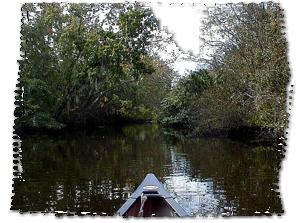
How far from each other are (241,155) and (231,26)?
2.81 meters

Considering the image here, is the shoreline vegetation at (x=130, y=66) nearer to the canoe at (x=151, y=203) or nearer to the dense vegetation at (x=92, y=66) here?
the dense vegetation at (x=92, y=66)

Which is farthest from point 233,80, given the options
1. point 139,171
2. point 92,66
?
point 92,66

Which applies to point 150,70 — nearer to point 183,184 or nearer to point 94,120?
point 94,120

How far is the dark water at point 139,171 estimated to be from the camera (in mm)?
3961

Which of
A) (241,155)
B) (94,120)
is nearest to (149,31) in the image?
(94,120)

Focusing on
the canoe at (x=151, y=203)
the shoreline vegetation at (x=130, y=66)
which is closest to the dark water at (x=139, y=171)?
the shoreline vegetation at (x=130, y=66)

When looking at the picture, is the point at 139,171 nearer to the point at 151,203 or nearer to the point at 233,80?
the point at 151,203

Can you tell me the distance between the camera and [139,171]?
4.28 m

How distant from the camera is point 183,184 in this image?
15.1 ft

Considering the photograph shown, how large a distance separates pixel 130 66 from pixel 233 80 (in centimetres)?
243

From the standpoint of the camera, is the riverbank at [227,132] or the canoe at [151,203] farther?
the riverbank at [227,132]

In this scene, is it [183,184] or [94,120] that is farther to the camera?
[183,184]

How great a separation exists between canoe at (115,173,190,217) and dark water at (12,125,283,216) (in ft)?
1.67

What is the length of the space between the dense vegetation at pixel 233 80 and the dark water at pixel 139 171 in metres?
0.38
